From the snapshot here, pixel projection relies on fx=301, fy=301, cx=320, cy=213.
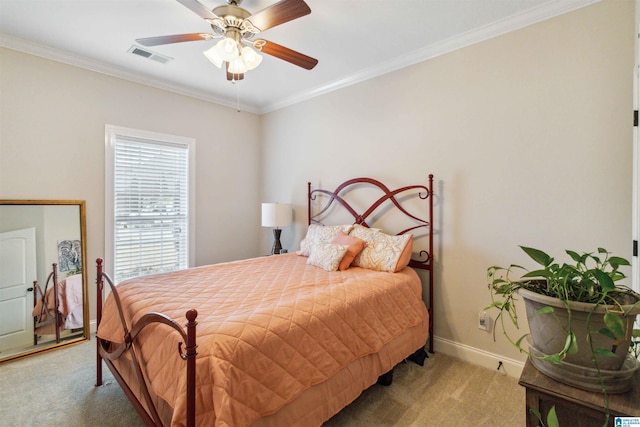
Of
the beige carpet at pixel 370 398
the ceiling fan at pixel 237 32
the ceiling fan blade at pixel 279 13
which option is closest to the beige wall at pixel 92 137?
the beige carpet at pixel 370 398

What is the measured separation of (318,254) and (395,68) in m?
1.95

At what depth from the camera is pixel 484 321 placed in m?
2.44

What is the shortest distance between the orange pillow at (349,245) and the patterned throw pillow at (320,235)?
144 mm

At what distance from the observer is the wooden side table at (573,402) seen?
72 cm

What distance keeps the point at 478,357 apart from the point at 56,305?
12.3 feet

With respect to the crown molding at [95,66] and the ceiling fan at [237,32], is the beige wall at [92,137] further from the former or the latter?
the ceiling fan at [237,32]

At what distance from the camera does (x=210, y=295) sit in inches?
74.2

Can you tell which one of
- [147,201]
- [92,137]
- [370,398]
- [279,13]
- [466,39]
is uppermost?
[466,39]

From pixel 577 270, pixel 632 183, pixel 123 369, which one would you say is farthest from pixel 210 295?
pixel 632 183

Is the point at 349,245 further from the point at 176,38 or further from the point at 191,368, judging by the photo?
the point at 176,38

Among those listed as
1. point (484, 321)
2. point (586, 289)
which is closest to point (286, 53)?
point (586, 289)

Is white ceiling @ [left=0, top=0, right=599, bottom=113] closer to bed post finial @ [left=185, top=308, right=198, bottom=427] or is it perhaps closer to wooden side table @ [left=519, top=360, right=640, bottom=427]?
bed post finial @ [left=185, top=308, right=198, bottom=427]

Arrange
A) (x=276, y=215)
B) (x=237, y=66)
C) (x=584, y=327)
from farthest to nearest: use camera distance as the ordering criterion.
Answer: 1. (x=276, y=215)
2. (x=237, y=66)
3. (x=584, y=327)

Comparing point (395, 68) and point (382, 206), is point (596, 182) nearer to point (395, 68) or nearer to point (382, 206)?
point (382, 206)
